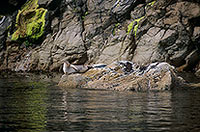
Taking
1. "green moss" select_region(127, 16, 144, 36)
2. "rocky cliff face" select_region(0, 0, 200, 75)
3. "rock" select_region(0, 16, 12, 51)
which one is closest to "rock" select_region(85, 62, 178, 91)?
"rocky cliff face" select_region(0, 0, 200, 75)

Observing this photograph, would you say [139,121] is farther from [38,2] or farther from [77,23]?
[38,2]

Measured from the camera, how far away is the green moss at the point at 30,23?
2803cm

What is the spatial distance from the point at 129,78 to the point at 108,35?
15.5 metres

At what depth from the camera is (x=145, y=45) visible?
23188mm

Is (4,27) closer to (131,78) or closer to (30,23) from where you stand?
(30,23)

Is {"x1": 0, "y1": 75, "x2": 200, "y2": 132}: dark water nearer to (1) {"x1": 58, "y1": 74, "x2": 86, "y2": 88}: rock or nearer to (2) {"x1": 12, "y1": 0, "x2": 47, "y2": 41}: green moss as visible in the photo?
(1) {"x1": 58, "y1": 74, "x2": 86, "y2": 88}: rock

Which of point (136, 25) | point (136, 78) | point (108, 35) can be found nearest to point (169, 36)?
A: point (136, 25)

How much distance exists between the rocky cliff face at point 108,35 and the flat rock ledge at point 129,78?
1130 cm

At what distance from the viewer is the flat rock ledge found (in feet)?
33.4

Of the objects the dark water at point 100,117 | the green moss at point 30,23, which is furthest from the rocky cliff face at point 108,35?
the dark water at point 100,117

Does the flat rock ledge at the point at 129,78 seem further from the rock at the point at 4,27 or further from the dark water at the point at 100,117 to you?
the rock at the point at 4,27

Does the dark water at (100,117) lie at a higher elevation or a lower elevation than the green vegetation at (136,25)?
lower

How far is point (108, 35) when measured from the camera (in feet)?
84.9

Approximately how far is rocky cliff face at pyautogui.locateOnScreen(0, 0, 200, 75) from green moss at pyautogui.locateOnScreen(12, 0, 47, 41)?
0.44m
